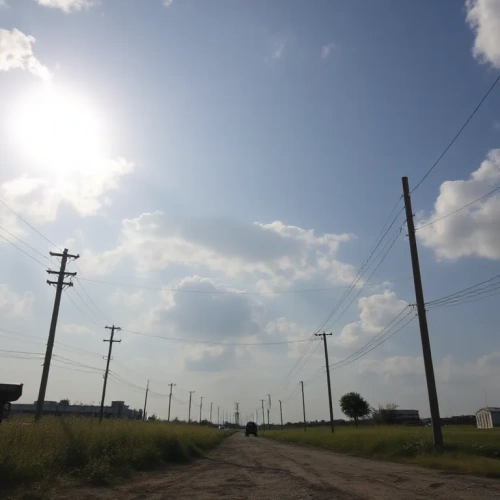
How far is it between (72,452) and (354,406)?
95647 millimetres

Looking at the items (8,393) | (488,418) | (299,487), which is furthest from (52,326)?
(488,418)

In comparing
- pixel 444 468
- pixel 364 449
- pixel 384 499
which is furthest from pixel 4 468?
pixel 364 449

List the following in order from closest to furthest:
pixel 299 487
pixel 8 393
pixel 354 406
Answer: pixel 299 487
pixel 8 393
pixel 354 406

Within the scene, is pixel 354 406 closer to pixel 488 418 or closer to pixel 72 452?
pixel 488 418

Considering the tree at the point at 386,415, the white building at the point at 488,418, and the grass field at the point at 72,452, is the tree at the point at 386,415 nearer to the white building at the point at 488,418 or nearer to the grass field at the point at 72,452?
the white building at the point at 488,418

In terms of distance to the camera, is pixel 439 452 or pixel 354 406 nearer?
pixel 439 452

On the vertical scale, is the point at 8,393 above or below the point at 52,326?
below

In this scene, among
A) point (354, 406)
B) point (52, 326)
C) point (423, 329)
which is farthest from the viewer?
point (354, 406)

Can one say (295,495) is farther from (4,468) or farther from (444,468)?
(444,468)

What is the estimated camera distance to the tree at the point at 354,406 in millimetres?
99438

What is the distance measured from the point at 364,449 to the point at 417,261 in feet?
40.3

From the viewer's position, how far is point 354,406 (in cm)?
9981

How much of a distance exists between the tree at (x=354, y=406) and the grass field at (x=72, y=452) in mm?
87656

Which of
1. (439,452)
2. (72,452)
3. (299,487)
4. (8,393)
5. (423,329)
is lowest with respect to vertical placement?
(299,487)
